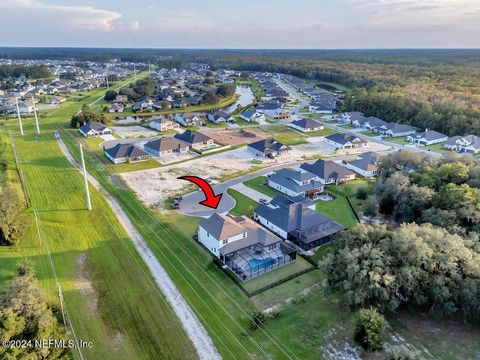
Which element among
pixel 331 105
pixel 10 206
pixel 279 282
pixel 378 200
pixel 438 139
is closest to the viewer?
pixel 279 282

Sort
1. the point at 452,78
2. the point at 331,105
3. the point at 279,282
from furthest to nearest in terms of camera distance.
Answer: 1. the point at 452,78
2. the point at 331,105
3. the point at 279,282

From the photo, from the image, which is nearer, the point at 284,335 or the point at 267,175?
the point at 284,335

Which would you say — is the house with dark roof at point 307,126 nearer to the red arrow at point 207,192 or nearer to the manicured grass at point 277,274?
the red arrow at point 207,192

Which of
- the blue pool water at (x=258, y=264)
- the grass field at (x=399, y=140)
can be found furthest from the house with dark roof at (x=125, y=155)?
the grass field at (x=399, y=140)

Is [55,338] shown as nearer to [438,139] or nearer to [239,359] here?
[239,359]

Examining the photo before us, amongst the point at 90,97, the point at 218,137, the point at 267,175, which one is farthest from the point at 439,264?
the point at 90,97

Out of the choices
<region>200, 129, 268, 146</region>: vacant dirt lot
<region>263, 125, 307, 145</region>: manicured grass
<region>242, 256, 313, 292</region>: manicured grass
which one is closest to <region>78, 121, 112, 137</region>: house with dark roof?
<region>200, 129, 268, 146</region>: vacant dirt lot
